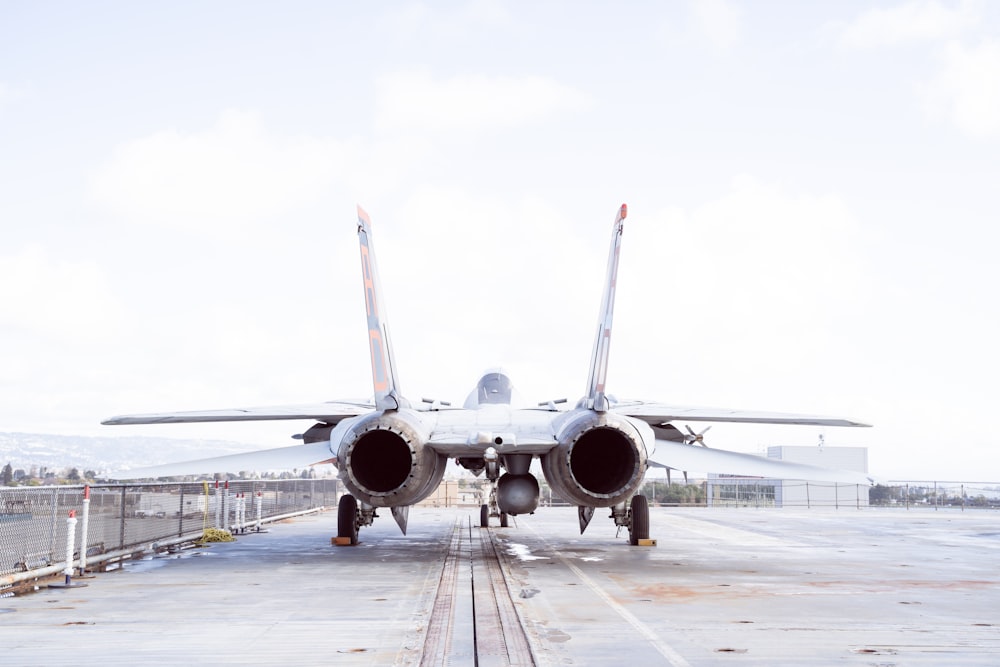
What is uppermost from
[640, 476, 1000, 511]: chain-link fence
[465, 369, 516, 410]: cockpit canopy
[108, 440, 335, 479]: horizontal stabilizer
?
[465, 369, 516, 410]: cockpit canopy

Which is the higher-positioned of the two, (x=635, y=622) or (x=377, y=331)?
(x=377, y=331)

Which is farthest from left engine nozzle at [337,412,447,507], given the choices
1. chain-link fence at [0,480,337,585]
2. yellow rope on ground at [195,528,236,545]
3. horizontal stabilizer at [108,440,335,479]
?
yellow rope on ground at [195,528,236,545]

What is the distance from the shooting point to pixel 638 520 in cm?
1374

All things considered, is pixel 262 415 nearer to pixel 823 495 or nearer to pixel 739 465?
pixel 739 465

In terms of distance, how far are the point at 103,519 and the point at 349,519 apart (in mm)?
3569

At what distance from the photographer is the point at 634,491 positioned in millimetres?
9977

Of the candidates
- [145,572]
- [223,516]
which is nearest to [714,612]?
[145,572]

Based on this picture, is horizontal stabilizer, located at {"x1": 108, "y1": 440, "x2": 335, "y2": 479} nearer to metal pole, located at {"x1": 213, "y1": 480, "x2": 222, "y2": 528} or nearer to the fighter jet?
the fighter jet

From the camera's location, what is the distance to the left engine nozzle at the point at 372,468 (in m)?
9.65

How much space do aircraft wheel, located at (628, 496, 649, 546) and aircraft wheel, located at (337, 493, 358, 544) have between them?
169 inches

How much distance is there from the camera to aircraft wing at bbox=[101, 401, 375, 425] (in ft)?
41.3

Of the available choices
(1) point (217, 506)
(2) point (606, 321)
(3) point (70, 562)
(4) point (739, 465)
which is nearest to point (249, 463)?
(3) point (70, 562)

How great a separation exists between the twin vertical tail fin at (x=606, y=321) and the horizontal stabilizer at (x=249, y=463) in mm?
3315

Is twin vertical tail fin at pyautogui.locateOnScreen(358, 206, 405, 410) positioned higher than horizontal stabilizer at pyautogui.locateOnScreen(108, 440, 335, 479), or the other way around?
twin vertical tail fin at pyautogui.locateOnScreen(358, 206, 405, 410)
